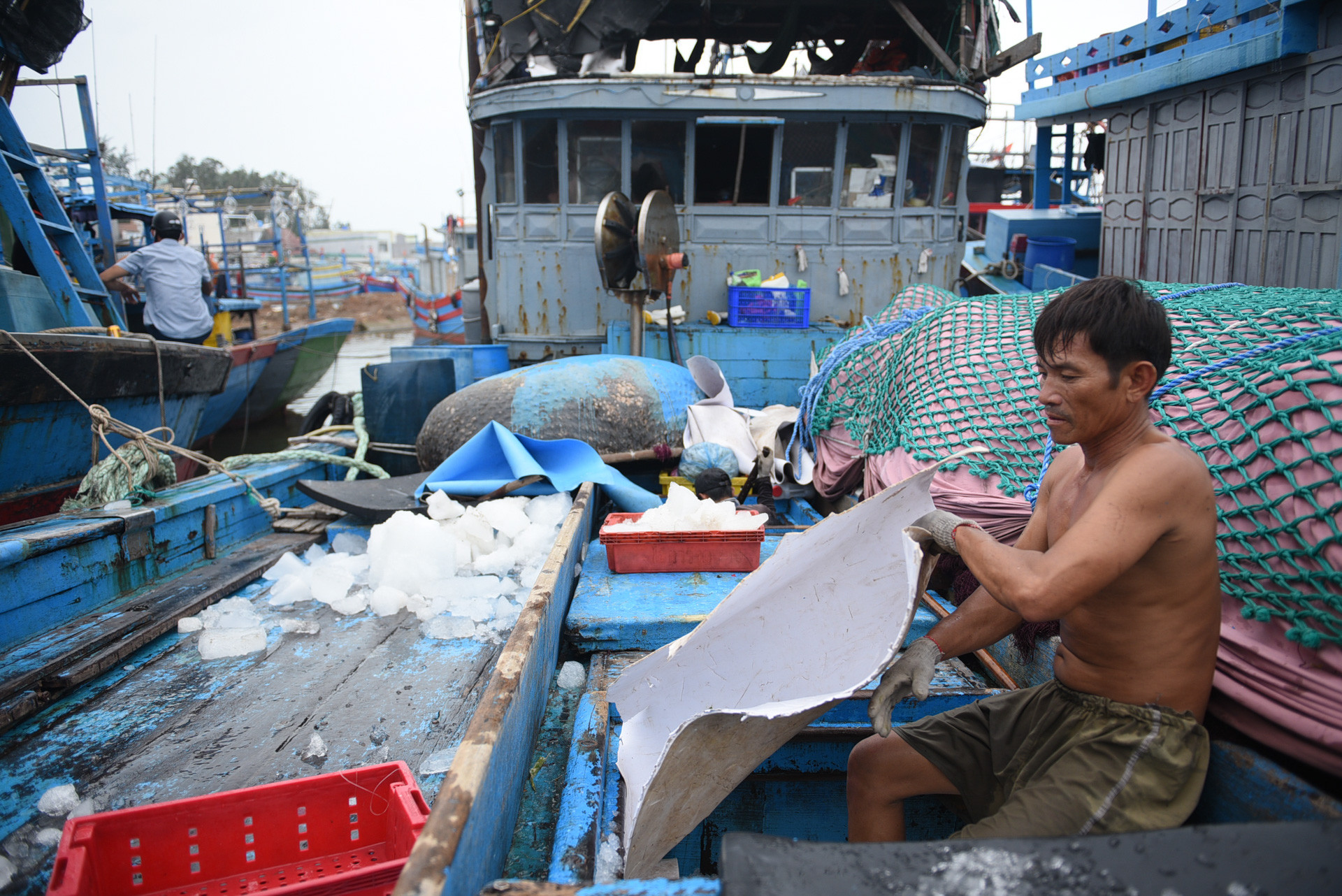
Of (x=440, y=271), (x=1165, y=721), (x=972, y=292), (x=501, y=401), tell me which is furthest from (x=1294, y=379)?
(x=440, y=271)

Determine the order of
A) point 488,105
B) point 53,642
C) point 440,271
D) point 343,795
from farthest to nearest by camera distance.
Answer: point 440,271
point 488,105
point 53,642
point 343,795

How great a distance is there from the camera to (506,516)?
11.7 feet

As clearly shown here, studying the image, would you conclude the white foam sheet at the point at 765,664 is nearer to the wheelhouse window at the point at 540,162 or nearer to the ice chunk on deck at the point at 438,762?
the ice chunk on deck at the point at 438,762

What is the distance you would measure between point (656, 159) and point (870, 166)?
198 cm

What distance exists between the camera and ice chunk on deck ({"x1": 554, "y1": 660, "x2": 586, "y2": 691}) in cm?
244

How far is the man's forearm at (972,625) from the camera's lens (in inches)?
73.6

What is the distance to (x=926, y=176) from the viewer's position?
721 centimetres

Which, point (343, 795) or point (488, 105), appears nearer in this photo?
point (343, 795)

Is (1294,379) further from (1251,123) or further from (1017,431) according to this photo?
(1251,123)

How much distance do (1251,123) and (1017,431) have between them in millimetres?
7935

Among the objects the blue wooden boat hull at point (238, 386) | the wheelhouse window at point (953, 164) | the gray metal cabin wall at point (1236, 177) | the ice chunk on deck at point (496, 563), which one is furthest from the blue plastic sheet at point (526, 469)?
the gray metal cabin wall at point (1236, 177)

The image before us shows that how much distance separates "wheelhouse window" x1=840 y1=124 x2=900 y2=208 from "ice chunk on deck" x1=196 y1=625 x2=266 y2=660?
6035 millimetres

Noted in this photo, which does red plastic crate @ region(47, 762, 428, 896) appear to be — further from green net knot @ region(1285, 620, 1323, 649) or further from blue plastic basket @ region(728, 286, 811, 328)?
blue plastic basket @ region(728, 286, 811, 328)

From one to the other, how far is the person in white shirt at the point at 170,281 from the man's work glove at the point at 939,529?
290 inches
